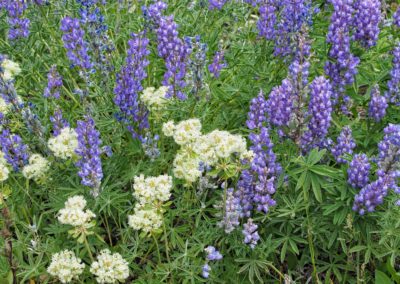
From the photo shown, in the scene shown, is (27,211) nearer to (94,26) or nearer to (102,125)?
(102,125)

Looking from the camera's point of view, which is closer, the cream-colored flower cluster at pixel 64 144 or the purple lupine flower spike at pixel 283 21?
the cream-colored flower cluster at pixel 64 144

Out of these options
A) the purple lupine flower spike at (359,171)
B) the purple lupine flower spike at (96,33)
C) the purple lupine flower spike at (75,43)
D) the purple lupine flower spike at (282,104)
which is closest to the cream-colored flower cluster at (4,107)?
the purple lupine flower spike at (75,43)

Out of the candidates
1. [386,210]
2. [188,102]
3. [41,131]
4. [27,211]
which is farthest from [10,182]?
[386,210]

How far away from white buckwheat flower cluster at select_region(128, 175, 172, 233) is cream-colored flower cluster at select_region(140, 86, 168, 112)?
31.5 inches

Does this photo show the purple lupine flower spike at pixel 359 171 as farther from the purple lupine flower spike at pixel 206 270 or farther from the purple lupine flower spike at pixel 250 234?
the purple lupine flower spike at pixel 206 270

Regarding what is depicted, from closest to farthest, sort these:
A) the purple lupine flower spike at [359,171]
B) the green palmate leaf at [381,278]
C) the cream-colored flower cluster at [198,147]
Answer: the cream-colored flower cluster at [198,147] < the purple lupine flower spike at [359,171] < the green palmate leaf at [381,278]

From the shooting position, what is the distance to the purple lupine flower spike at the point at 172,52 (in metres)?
4.09

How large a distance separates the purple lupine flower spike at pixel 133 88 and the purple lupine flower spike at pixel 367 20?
145 centimetres

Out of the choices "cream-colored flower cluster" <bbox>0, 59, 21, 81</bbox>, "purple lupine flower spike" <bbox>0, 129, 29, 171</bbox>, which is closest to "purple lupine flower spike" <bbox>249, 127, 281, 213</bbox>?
"purple lupine flower spike" <bbox>0, 129, 29, 171</bbox>

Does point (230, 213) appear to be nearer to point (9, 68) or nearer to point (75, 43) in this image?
point (75, 43)

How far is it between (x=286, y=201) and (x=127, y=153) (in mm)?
1312

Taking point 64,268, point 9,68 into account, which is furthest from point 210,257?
point 9,68

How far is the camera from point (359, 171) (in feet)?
11.2

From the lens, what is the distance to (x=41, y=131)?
4.02 metres
